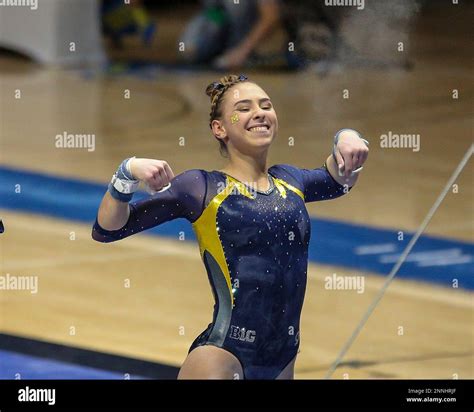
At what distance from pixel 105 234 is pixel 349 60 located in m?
10.4

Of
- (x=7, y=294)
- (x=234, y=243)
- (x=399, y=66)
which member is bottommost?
(x=7, y=294)

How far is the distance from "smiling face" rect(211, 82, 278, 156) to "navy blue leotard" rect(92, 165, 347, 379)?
12cm

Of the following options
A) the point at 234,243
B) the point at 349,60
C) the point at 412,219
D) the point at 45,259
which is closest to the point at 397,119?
the point at 349,60

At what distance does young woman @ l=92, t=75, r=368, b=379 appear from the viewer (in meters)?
3.82

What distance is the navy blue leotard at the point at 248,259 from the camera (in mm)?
3846

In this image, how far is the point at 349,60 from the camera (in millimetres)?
13914

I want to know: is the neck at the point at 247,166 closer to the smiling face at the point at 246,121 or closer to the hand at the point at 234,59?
the smiling face at the point at 246,121

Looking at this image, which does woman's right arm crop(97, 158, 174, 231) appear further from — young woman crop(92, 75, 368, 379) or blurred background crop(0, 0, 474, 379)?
blurred background crop(0, 0, 474, 379)

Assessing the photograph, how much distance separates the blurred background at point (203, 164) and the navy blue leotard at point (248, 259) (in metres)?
1.90

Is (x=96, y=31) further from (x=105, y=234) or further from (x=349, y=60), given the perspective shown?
(x=105, y=234)

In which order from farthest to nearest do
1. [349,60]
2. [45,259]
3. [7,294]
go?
[349,60]
[45,259]
[7,294]

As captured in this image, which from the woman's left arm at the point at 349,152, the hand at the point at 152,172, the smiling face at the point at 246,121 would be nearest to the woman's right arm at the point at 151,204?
the hand at the point at 152,172

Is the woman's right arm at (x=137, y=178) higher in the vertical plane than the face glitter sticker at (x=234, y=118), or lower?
lower

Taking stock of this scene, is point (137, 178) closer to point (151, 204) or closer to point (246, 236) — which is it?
point (151, 204)
